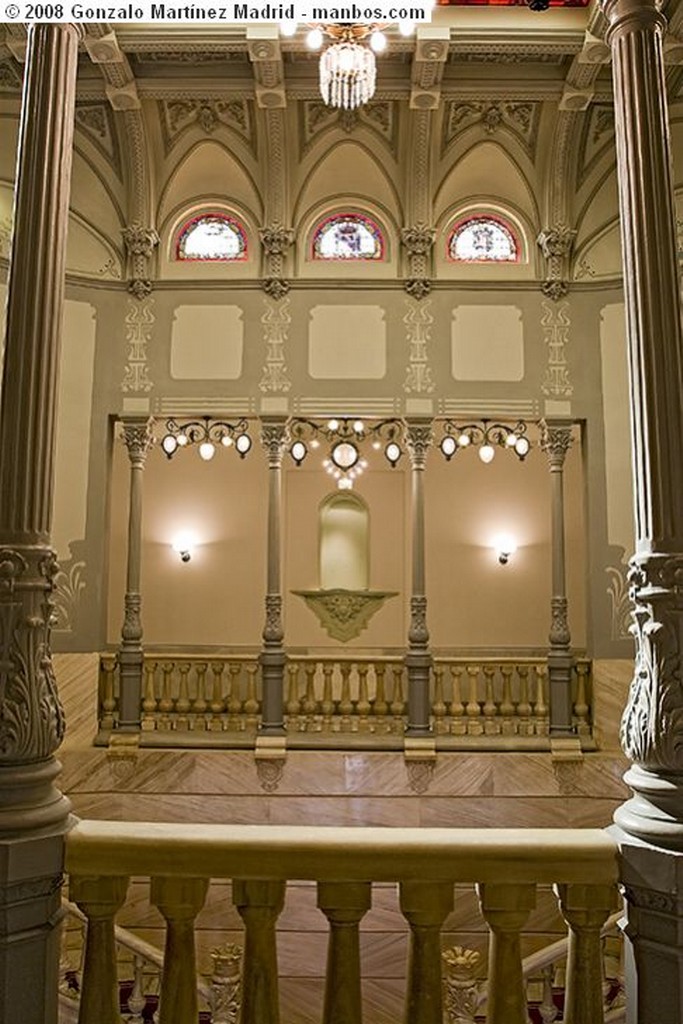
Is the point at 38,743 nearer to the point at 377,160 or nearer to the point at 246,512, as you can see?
the point at 377,160

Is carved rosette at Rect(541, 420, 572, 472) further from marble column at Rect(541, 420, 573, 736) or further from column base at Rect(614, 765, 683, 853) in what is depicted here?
column base at Rect(614, 765, 683, 853)

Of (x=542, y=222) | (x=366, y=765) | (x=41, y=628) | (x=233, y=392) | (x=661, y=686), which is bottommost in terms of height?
(x=366, y=765)

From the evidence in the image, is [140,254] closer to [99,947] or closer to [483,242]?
[483,242]

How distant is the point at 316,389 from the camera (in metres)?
10.4

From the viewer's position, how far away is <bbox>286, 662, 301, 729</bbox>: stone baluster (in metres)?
9.91

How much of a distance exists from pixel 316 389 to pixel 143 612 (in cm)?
547

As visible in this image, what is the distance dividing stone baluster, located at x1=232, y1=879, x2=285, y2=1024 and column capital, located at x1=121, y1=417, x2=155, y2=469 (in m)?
8.26

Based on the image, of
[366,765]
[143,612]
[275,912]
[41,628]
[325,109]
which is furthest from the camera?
[143,612]

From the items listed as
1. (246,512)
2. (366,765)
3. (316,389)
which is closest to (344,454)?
(316,389)

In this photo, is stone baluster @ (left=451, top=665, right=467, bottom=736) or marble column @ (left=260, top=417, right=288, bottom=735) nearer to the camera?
marble column @ (left=260, top=417, right=288, bottom=735)

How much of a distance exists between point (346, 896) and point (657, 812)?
1.02 metres

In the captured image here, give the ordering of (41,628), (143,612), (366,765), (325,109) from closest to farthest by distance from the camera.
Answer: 1. (41,628)
2. (366,765)
3. (325,109)
4. (143,612)

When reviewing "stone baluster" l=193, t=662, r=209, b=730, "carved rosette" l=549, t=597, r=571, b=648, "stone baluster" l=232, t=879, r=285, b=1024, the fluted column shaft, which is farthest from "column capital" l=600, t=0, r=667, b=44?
"stone baluster" l=193, t=662, r=209, b=730

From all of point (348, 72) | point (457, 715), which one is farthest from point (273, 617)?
point (348, 72)
